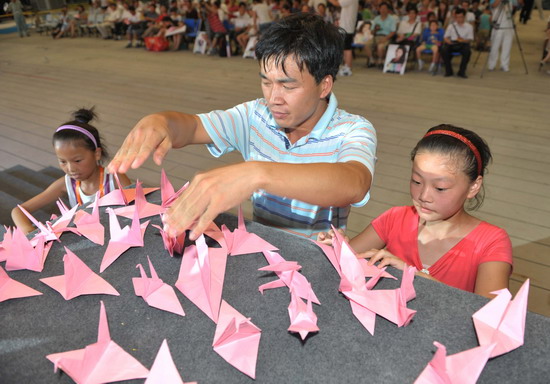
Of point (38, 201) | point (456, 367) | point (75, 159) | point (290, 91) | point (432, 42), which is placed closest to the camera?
point (456, 367)

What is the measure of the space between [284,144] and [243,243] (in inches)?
19.1

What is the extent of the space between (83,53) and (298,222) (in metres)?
8.93

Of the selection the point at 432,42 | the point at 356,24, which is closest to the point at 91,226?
the point at 432,42

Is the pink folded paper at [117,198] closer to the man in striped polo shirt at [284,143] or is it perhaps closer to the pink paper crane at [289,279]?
the man in striped polo shirt at [284,143]

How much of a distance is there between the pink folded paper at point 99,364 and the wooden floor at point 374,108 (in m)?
1.90

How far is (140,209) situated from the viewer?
1015 millimetres

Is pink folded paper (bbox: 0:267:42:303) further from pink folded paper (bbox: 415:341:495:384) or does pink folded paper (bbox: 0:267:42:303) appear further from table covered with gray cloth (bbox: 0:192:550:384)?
pink folded paper (bbox: 415:341:495:384)

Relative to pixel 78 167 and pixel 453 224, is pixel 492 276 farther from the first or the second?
pixel 78 167

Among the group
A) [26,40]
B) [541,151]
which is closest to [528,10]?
[541,151]

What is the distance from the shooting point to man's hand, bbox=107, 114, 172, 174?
32.3 inches

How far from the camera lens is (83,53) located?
861 cm

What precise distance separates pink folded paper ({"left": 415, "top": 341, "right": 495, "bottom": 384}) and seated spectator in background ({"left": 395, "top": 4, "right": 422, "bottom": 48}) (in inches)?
257

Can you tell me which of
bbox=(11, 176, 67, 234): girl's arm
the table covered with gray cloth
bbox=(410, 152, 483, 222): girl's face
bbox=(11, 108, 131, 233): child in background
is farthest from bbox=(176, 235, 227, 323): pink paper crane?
bbox=(11, 176, 67, 234): girl's arm

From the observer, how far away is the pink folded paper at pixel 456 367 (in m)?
0.55
